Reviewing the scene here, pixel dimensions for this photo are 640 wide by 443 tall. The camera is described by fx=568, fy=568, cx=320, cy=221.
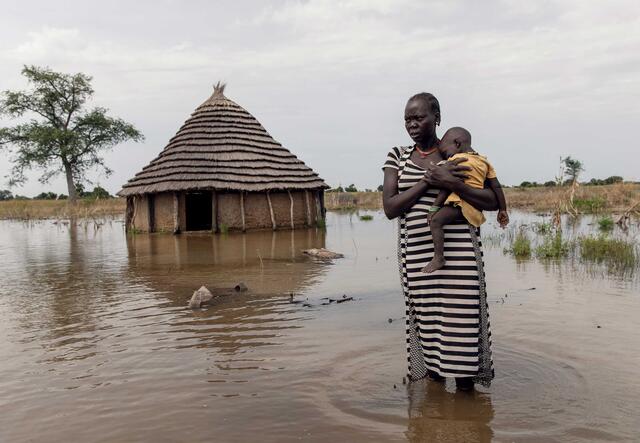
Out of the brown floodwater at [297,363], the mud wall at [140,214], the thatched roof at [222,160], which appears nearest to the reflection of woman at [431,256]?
the brown floodwater at [297,363]

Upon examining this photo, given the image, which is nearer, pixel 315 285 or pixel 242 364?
pixel 242 364

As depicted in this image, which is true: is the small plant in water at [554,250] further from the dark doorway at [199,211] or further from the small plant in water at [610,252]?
the dark doorway at [199,211]

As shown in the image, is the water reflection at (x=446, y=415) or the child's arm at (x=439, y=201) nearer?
the water reflection at (x=446, y=415)

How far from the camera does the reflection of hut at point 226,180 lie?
663 inches

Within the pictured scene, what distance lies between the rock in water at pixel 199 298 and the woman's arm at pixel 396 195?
3.64 metres

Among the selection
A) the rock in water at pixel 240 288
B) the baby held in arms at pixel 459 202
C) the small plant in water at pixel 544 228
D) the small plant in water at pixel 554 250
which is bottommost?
the rock in water at pixel 240 288

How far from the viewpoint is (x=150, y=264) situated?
10344mm

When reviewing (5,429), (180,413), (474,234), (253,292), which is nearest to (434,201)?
(474,234)

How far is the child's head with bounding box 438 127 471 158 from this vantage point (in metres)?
3.16

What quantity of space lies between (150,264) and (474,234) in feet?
27.0

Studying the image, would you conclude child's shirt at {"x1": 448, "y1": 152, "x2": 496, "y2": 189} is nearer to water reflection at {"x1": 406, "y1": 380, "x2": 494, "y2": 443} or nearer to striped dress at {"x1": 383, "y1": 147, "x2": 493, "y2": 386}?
striped dress at {"x1": 383, "y1": 147, "x2": 493, "y2": 386}

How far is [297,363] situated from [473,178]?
1.97 metres

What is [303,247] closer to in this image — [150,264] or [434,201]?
[150,264]

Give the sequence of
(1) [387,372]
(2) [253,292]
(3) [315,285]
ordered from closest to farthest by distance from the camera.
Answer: (1) [387,372], (2) [253,292], (3) [315,285]
